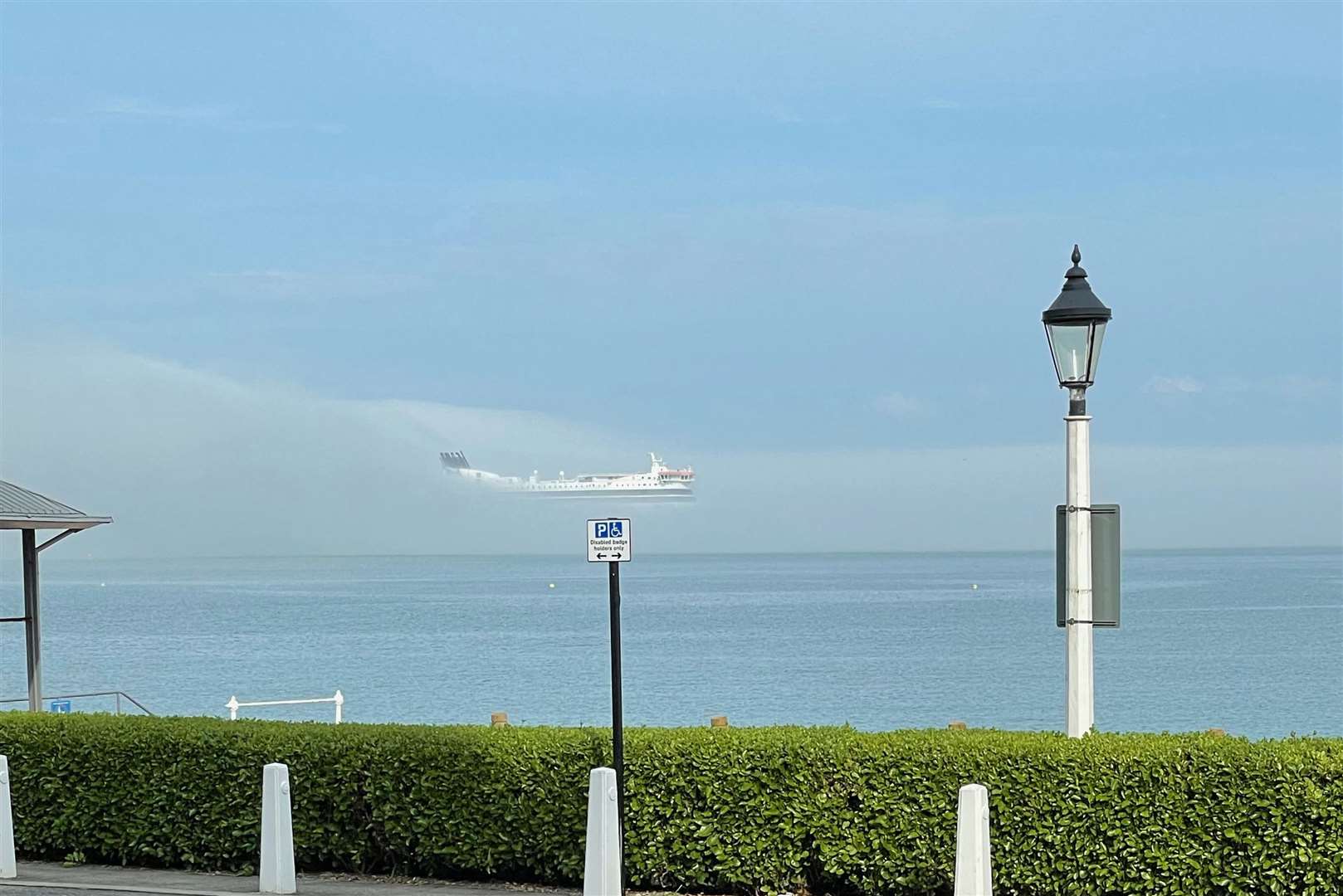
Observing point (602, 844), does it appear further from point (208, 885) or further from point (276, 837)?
point (208, 885)

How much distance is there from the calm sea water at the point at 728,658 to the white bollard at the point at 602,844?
36586 mm

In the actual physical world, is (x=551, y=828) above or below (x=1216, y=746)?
below

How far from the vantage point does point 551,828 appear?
11.6 meters

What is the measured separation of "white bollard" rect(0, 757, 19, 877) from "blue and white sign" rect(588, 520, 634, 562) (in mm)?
5475

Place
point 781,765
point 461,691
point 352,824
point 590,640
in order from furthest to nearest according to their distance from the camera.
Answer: point 590,640 < point 461,691 < point 352,824 < point 781,765

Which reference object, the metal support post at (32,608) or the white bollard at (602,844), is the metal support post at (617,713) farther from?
the metal support post at (32,608)

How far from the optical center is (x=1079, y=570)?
10406 mm

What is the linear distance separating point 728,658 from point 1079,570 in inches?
2516

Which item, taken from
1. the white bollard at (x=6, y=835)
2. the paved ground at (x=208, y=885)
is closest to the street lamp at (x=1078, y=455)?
the paved ground at (x=208, y=885)

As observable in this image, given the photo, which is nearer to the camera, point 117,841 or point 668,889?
point 668,889

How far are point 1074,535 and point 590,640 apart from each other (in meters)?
77.8

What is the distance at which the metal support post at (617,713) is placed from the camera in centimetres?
1023

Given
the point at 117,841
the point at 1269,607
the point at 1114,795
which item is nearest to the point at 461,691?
the point at 117,841

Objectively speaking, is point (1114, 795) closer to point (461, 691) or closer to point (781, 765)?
point (781, 765)
